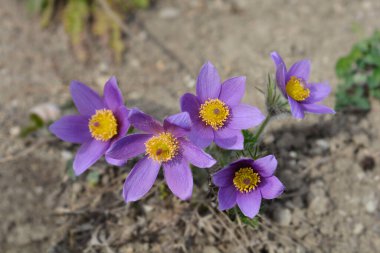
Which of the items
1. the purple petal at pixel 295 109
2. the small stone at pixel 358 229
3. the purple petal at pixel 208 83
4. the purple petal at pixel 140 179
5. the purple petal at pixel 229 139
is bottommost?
the small stone at pixel 358 229

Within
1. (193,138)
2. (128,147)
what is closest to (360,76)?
(193,138)

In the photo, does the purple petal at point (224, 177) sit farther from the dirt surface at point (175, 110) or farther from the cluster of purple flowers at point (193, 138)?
the dirt surface at point (175, 110)

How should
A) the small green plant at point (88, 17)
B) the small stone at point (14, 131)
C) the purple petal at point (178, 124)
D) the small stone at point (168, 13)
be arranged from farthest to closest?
the small stone at point (168, 13) < the small green plant at point (88, 17) < the small stone at point (14, 131) < the purple petal at point (178, 124)

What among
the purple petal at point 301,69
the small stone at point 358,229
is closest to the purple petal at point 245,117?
the purple petal at point 301,69

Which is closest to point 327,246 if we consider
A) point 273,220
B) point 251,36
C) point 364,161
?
point 273,220

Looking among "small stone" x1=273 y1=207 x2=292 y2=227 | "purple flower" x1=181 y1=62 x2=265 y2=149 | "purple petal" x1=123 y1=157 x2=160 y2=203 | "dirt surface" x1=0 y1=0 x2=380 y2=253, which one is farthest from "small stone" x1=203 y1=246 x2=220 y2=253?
Result: "purple flower" x1=181 y1=62 x2=265 y2=149

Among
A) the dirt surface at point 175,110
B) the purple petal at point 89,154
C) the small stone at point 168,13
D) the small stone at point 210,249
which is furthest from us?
the small stone at point 168,13
